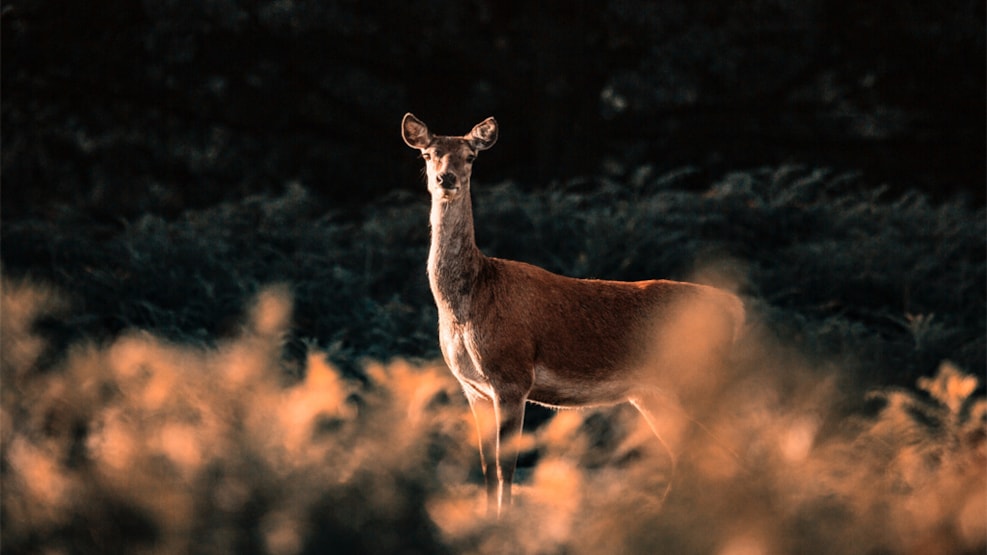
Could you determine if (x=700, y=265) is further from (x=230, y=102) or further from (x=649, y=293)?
(x=230, y=102)

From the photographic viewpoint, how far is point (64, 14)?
560 inches

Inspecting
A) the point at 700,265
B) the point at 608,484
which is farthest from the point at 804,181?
the point at 608,484

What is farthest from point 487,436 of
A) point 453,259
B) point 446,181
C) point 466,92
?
point 466,92

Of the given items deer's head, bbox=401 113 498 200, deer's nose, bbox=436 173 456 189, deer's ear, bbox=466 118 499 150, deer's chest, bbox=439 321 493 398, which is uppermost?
deer's ear, bbox=466 118 499 150

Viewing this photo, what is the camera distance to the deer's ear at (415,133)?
6012 mm

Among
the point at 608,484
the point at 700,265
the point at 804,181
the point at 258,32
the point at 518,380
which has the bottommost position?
the point at 608,484

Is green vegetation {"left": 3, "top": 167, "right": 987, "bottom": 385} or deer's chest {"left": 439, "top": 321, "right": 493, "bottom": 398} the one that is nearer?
deer's chest {"left": 439, "top": 321, "right": 493, "bottom": 398}

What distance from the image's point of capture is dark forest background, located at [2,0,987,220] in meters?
14.3

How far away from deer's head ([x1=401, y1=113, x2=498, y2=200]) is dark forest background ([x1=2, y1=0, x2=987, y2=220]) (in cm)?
813

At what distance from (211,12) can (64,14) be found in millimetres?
1696

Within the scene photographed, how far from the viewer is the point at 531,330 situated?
6191 millimetres

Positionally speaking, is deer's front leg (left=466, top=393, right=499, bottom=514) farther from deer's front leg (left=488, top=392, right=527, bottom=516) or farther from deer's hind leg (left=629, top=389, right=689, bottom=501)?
deer's hind leg (left=629, top=389, right=689, bottom=501)

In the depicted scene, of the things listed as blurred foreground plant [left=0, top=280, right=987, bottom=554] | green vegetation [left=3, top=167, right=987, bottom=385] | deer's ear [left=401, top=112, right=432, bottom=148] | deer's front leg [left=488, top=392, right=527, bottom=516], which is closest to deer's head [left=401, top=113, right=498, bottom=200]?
deer's ear [left=401, top=112, right=432, bottom=148]

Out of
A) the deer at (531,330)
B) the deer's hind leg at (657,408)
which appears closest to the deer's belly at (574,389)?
the deer at (531,330)
